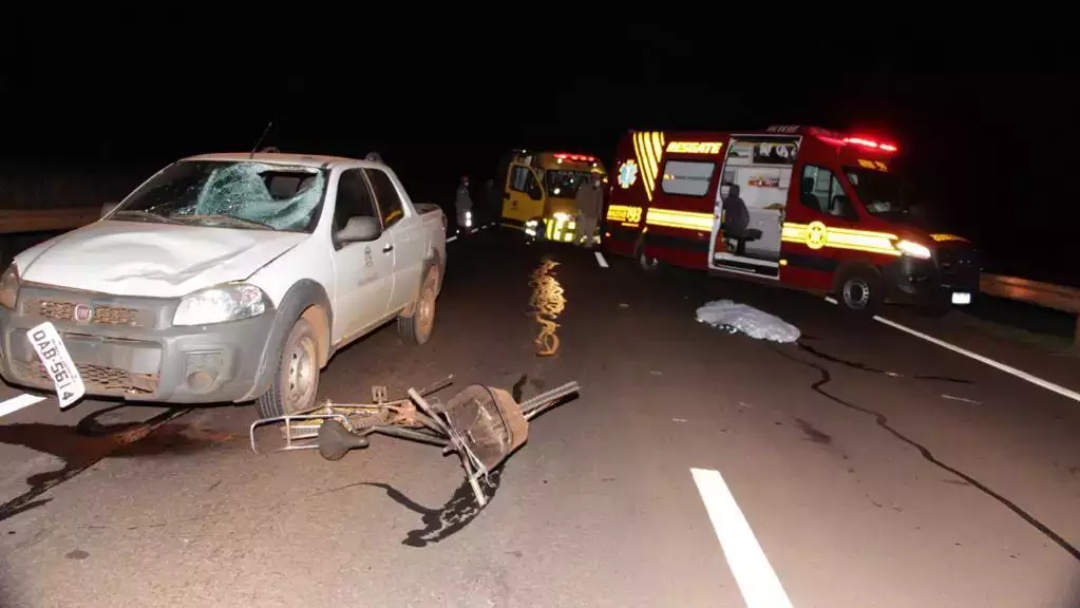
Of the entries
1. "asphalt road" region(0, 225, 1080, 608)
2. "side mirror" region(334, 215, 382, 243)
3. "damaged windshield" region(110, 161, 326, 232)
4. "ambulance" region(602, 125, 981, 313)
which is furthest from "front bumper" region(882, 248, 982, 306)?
"damaged windshield" region(110, 161, 326, 232)

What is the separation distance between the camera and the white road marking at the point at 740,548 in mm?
3893

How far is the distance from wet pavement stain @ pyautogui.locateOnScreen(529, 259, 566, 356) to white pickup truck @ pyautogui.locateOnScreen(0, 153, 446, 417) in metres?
2.41

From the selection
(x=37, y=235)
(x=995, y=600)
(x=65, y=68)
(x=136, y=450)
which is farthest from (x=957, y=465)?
(x=65, y=68)

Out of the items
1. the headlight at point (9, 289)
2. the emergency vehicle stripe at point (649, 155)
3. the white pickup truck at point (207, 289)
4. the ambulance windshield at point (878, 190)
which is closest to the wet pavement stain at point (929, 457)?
the white pickup truck at point (207, 289)

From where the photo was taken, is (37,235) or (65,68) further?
(65,68)

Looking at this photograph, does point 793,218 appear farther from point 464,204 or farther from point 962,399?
point 464,204

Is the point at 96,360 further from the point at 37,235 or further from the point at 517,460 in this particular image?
the point at 37,235

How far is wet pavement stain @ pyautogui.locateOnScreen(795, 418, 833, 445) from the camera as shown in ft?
20.8

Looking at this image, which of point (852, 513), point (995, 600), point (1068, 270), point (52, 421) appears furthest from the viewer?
point (1068, 270)

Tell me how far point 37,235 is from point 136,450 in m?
11.5

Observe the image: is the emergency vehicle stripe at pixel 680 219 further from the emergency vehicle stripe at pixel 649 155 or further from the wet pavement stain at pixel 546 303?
the wet pavement stain at pixel 546 303

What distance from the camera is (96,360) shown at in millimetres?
5016

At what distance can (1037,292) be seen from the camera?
40.8ft

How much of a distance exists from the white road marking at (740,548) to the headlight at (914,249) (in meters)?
7.90
